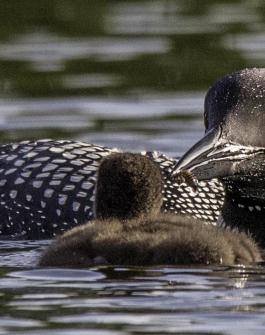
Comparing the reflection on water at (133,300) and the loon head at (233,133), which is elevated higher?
the loon head at (233,133)

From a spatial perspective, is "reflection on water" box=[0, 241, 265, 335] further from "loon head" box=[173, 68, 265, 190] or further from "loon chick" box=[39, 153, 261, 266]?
"loon head" box=[173, 68, 265, 190]

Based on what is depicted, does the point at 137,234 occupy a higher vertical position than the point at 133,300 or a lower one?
higher

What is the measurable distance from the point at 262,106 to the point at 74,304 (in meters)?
1.91

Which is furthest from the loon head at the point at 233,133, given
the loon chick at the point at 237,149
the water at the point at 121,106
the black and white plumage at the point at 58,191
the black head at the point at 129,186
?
the black and white plumage at the point at 58,191

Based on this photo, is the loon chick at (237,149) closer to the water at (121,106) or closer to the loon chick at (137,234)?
the loon chick at (137,234)

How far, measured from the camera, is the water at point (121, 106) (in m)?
7.27

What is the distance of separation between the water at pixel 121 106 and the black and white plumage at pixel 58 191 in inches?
10.0

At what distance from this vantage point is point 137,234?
806 cm

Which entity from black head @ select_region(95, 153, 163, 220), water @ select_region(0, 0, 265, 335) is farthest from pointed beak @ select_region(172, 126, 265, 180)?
water @ select_region(0, 0, 265, 335)

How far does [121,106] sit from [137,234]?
5539mm

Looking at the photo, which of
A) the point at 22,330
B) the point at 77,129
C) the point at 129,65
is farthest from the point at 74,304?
the point at 129,65

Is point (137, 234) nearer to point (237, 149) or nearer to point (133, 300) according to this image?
point (133, 300)

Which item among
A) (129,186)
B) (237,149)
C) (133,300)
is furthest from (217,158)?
(133,300)

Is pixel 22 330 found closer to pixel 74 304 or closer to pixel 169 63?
pixel 74 304
